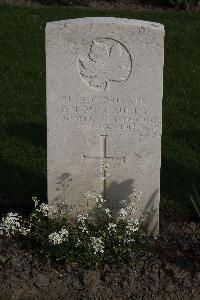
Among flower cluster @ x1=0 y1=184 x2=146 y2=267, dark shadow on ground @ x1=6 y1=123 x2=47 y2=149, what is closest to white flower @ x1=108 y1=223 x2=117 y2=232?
flower cluster @ x1=0 y1=184 x2=146 y2=267

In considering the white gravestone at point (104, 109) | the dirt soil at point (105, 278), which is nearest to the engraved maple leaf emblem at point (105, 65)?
the white gravestone at point (104, 109)

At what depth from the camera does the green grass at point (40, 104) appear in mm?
6898

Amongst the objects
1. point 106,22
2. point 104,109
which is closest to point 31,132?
point 104,109

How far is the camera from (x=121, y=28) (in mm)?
5285

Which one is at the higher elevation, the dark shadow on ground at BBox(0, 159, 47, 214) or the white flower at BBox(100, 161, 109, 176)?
the white flower at BBox(100, 161, 109, 176)

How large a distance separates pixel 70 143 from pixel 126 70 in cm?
72

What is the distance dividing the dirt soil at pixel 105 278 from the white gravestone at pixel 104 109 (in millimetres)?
447

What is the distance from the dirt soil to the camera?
532 centimetres

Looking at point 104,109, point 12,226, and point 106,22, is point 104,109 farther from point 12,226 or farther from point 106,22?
point 12,226

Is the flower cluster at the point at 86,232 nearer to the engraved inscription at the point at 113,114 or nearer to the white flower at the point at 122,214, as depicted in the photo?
the white flower at the point at 122,214

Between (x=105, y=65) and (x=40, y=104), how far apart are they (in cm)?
353

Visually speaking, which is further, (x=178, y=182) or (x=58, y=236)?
(x=178, y=182)

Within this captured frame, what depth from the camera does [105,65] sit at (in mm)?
5422

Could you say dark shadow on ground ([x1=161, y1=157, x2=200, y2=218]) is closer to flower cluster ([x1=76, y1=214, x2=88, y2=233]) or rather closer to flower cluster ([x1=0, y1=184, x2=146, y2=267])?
→ flower cluster ([x1=0, y1=184, x2=146, y2=267])
